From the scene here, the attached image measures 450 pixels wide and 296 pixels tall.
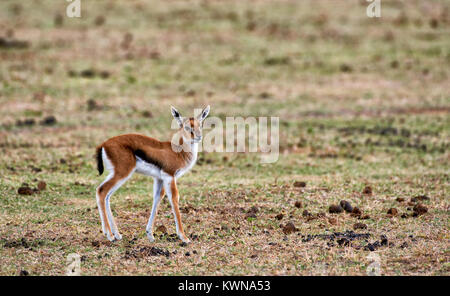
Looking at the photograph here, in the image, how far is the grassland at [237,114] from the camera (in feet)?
33.1

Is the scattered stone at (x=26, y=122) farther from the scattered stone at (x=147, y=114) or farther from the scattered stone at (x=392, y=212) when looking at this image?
the scattered stone at (x=392, y=212)

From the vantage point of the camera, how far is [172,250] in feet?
32.9

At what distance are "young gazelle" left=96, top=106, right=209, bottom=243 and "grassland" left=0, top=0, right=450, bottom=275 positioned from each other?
42 cm

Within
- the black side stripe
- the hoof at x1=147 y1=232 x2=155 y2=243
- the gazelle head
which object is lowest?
the hoof at x1=147 y1=232 x2=155 y2=243

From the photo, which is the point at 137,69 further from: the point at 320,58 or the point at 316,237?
the point at 316,237

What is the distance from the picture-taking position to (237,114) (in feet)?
72.8

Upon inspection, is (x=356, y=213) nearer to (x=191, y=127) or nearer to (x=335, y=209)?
(x=335, y=209)

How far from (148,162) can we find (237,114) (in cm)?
1204

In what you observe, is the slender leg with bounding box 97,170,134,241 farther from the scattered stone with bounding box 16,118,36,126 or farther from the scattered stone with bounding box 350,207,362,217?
the scattered stone with bounding box 16,118,36,126

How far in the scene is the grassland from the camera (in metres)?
10.1

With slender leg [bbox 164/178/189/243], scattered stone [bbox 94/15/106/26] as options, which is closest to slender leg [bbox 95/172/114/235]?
slender leg [bbox 164/178/189/243]

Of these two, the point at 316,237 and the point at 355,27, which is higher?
the point at 355,27

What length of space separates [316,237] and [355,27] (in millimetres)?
26903

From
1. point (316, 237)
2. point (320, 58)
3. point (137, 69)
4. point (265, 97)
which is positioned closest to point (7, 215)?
point (316, 237)
